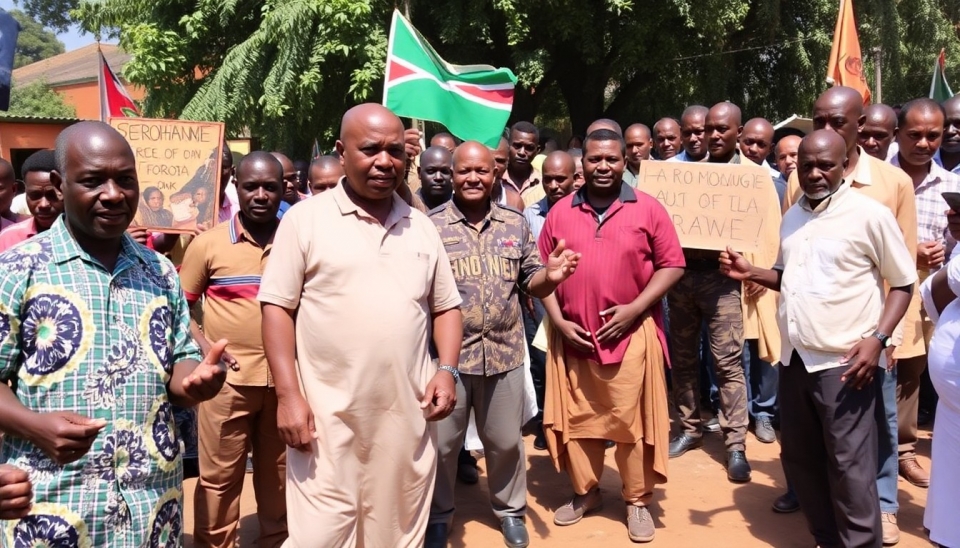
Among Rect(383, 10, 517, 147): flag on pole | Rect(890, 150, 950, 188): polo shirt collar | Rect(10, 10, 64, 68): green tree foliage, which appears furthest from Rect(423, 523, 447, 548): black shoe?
Rect(10, 10, 64, 68): green tree foliage

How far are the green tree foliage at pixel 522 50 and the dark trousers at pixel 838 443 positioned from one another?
987 centimetres

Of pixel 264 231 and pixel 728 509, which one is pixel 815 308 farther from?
pixel 264 231

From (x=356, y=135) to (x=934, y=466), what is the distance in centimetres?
275

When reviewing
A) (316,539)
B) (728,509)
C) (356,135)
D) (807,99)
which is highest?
(807,99)

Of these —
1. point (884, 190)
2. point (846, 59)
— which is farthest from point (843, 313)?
point (846, 59)

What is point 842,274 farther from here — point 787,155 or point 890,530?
point 787,155

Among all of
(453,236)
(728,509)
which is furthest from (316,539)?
(728,509)

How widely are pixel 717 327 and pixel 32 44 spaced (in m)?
85.0

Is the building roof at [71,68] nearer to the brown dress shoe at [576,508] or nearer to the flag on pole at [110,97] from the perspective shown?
the flag on pole at [110,97]

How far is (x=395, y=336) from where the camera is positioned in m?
3.00

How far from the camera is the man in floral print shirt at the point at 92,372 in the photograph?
7.18ft

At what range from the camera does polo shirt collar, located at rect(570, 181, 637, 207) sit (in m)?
4.47

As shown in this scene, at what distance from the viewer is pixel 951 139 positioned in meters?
5.60

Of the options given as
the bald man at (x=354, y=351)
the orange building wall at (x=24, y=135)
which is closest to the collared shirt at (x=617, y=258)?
the bald man at (x=354, y=351)
